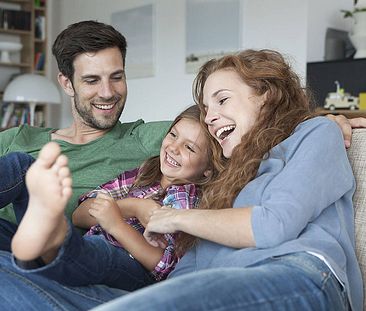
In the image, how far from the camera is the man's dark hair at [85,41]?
82.3 inches

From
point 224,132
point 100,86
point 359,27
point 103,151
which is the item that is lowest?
point 103,151

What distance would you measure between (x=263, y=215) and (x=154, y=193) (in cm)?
62

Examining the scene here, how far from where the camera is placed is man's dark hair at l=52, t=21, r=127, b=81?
209 cm

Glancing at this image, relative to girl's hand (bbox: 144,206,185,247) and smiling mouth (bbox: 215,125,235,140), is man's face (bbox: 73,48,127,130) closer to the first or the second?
smiling mouth (bbox: 215,125,235,140)

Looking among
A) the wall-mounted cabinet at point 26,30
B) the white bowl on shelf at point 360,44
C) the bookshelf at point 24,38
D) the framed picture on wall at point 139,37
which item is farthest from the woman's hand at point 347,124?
the wall-mounted cabinet at point 26,30

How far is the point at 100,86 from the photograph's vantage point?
6.93ft

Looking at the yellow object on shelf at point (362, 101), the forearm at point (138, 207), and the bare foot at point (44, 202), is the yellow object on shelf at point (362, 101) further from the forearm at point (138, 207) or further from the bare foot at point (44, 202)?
the bare foot at point (44, 202)

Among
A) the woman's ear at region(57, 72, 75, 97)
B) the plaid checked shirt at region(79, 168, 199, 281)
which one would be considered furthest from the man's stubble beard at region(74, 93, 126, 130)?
the plaid checked shirt at region(79, 168, 199, 281)

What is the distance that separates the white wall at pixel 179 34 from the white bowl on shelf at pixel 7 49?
0.67 m

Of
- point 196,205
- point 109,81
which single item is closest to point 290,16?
point 109,81

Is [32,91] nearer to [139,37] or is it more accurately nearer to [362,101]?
[139,37]

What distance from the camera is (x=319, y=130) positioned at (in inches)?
A: 48.1

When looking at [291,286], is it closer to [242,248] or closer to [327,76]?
[242,248]

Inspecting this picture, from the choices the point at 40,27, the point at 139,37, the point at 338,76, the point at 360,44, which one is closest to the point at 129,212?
the point at 338,76
